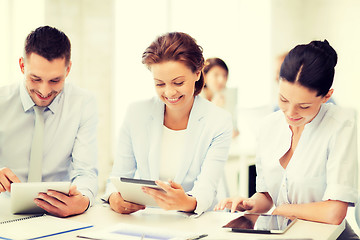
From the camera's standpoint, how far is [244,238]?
1.69 m

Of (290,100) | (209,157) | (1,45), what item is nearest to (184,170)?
(209,157)

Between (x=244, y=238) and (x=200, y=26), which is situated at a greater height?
(x=200, y=26)

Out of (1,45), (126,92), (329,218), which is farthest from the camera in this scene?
(126,92)

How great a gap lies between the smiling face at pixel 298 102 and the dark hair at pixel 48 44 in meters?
1.09

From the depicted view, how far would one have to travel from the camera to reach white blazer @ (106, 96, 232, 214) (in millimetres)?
2354

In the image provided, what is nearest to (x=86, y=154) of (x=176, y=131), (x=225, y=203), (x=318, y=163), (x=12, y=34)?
(x=176, y=131)

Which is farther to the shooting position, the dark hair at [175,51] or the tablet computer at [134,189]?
the dark hair at [175,51]

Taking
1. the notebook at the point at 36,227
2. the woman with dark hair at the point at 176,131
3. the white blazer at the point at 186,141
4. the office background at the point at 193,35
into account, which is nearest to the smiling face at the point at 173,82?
the woman with dark hair at the point at 176,131

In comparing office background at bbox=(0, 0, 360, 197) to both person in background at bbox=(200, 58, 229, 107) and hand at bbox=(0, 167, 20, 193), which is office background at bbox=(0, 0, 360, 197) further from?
hand at bbox=(0, 167, 20, 193)

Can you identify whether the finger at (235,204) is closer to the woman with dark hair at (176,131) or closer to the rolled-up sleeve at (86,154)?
the woman with dark hair at (176,131)

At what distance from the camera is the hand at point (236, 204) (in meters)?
2.02

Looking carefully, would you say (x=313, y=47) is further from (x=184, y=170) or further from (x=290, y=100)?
(x=184, y=170)

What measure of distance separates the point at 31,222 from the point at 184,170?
0.78 meters

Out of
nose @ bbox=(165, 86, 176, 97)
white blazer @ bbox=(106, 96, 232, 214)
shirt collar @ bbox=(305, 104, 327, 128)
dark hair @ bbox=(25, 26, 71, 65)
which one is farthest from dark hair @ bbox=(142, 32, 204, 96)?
shirt collar @ bbox=(305, 104, 327, 128)
